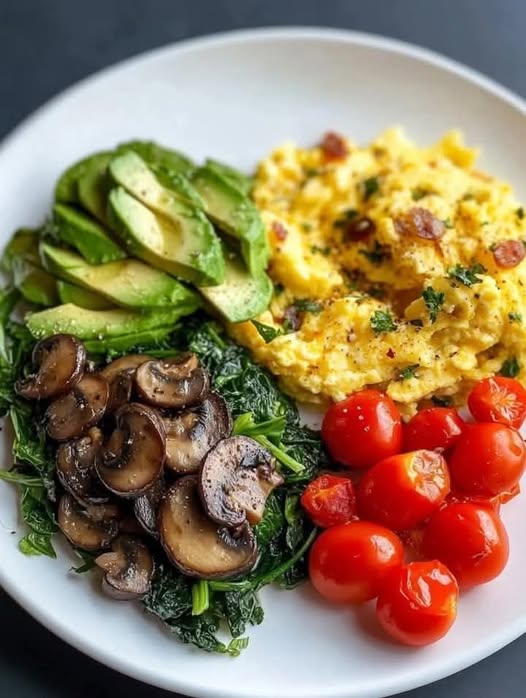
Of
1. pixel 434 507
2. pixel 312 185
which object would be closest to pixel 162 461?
pixel 434 507

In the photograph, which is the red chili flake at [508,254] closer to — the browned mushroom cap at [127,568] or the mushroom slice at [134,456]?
the mushroom slice at [134,456]

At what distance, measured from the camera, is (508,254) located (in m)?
3.96

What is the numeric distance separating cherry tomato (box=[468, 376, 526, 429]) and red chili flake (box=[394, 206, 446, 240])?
28.3 inches

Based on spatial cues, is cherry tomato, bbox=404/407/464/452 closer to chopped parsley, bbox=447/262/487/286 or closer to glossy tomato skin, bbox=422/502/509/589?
glossy tomato skin, bbox=422/502/509/589

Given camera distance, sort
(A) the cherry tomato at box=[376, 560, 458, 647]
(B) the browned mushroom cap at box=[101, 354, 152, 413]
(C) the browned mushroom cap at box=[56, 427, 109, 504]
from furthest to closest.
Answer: (B) the browned mushroom cap at box=[101, 354, 152, 413] → (C) the browned mushroom cap at box=[56, 427, 109, 504] → (A) the cherry tomato at box=[376, 560, 458, 647]

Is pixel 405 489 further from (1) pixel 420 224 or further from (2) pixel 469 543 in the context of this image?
(1) pixel 420 224

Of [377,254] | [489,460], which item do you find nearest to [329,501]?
[489,460]

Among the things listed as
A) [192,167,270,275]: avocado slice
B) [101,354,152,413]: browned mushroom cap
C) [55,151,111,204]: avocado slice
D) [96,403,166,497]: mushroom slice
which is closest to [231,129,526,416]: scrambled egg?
[192,167,270,275]: avocado slice

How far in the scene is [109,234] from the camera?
13.7ft

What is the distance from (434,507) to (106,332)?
160 cm

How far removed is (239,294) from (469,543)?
148 cm

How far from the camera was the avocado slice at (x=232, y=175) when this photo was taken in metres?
4.38

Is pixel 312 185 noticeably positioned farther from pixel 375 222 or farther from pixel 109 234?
pixel 109 234

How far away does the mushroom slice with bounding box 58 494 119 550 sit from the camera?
356 centimetres
